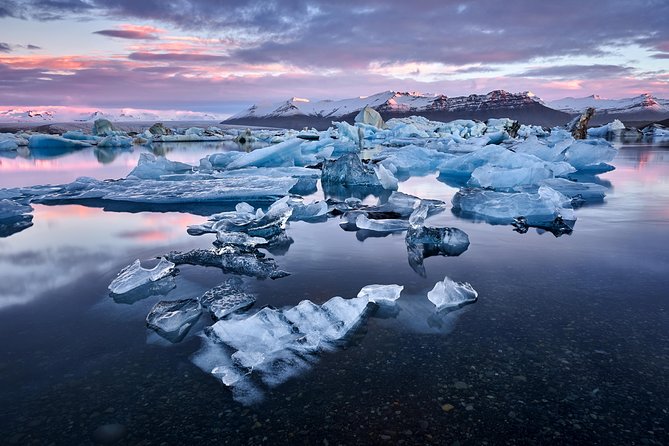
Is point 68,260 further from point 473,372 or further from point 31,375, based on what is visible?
point 473,372

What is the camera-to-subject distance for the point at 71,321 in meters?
2.00

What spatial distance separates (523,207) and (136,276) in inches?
149

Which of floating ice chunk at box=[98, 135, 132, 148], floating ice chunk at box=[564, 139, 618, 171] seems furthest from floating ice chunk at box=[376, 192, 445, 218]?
floating ice chunk at box=[98, 135, 132, 148]

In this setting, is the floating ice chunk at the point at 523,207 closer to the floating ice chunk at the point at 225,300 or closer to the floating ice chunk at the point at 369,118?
the floating ice chunk at the point at 225,300

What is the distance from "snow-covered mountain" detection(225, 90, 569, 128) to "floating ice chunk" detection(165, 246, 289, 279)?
328 ft

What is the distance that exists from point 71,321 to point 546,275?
2.61 metres

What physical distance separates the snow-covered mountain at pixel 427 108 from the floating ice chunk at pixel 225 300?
100556 mm

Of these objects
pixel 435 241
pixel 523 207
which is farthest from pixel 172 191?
pixel 523 207

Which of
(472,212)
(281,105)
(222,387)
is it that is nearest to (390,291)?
(222,387)

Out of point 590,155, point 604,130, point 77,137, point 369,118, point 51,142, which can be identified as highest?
point 369,118

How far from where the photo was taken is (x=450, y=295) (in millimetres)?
2152

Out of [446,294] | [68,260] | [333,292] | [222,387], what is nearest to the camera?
[222,387]

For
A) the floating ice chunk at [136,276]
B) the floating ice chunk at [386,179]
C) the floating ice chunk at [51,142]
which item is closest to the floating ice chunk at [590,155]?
the floating ice chunk at [386,179]

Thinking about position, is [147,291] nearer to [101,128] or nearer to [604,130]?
[101,128]
